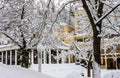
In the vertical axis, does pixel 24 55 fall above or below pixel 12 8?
below

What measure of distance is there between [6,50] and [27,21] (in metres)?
26.9

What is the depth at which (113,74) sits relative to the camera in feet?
37.6

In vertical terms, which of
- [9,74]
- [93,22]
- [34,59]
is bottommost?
[34,59]

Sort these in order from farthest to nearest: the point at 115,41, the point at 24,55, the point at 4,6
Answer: the point at 24,55 < the point at 4,6 < the point at 115,41

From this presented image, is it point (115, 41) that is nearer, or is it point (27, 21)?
point (115, 41)

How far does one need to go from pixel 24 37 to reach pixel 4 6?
239 cm

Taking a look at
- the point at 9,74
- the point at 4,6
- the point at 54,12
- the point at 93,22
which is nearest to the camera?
the point at 9,74

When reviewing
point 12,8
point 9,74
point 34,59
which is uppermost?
point 12,8

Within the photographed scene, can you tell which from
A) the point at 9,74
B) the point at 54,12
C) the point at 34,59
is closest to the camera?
the point at 9,74

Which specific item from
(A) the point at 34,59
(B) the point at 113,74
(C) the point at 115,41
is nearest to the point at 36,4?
(C) the point at 115,41

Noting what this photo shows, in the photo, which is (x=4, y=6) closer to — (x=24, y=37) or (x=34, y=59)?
(x=24, y=37)

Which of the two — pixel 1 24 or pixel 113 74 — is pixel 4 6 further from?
pixel 113 74

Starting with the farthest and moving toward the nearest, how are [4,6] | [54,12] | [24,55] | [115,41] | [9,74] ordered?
1. [24,55]
2. [4,6]
3. [115,41]
4. [54,12]
5. [9,74]

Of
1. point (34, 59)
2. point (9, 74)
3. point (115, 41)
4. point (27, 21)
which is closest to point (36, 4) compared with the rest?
point (27, 21)
